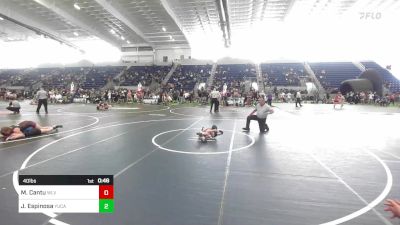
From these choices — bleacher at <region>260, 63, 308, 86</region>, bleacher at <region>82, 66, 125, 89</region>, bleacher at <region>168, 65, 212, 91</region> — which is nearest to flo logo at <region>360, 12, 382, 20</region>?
bleacher at <region>260, 63, 308, 86</region>

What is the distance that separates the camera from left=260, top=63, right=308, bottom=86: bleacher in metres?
38.2

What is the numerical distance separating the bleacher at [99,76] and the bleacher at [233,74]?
17.4 metres

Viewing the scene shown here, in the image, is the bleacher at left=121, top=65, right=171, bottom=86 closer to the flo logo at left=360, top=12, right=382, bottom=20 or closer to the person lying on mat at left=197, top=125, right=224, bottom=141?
the flo logo at left=360, top=12, right=382, bottom=20

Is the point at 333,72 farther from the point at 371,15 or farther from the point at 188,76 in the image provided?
the point at 188,76

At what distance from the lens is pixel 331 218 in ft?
11.7

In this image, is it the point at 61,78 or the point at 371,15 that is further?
the point at 61,78

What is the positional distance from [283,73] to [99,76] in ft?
97.8

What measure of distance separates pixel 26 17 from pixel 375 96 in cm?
4203

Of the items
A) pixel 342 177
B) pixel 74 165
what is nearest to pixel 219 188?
pixel 342 177

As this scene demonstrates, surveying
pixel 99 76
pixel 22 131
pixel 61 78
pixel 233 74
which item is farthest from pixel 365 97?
pixel 61 78

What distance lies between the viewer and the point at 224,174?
5.30 m

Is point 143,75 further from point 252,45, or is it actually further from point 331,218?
point 331,218

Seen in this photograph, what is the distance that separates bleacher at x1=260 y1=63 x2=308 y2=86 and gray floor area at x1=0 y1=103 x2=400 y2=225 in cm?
2941

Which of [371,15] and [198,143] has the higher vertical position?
[371,15]
